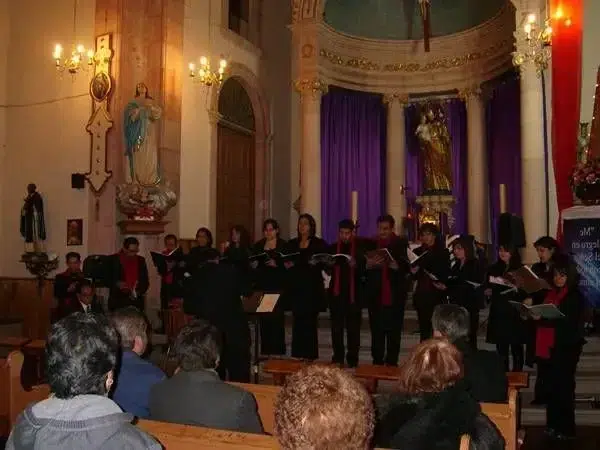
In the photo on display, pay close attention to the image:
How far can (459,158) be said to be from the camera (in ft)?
43.6

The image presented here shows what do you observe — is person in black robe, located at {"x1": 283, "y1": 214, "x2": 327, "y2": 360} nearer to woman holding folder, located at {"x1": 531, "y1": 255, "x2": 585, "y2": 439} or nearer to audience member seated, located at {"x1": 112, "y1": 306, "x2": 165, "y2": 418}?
woman holding folder, located at {"x1": 531, "y1": 255, "x2": 585, "y2": 439}

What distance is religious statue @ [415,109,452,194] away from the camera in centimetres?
1311

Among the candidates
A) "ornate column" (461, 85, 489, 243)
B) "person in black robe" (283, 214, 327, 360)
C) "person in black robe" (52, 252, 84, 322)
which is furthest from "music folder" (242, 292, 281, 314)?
"ornate column" (461, 85, 489, 243)

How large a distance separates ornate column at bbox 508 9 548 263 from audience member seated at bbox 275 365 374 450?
350 inches

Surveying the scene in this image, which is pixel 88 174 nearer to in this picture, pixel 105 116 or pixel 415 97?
pixel 105 116

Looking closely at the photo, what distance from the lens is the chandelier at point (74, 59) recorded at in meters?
9.70

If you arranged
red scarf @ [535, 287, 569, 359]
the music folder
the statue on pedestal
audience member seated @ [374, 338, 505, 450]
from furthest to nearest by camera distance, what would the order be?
the statue on pedestal
the music folder
red scarf @ [535, 287, 569, 359]
audience member seated @ [374, 338, 505, 450]

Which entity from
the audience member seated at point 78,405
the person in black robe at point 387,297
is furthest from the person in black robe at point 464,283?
the audience member seated at point 78,405

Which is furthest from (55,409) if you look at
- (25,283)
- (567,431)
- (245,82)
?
(245,82)

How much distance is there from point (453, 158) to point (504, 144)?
3.85 feet

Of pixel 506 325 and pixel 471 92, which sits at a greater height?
pixel 471 92

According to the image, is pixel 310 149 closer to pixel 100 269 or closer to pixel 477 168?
pixel 477 168

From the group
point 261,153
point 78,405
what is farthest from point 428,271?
point 261,153

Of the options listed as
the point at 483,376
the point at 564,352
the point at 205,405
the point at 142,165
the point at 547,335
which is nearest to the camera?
the point at 205,405
